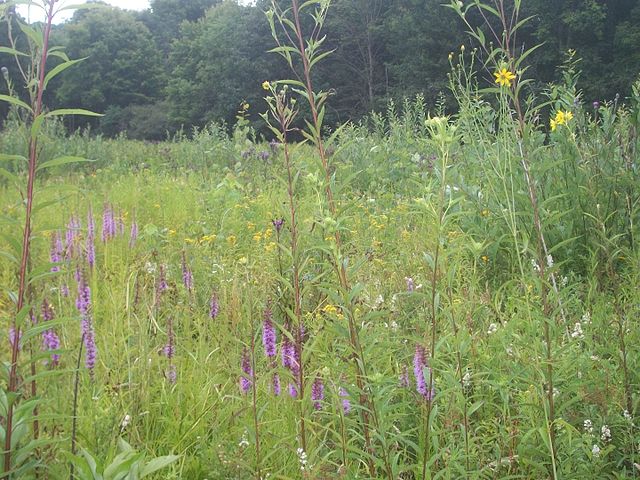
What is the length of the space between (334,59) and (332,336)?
33.1 meters

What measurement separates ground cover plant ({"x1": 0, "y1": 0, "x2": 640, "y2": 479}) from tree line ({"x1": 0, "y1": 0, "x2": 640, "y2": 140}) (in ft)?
49.9

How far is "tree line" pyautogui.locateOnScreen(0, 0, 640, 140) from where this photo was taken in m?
23.9

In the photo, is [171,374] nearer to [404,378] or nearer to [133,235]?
[404,378]

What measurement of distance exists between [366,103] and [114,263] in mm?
Answer: 29016

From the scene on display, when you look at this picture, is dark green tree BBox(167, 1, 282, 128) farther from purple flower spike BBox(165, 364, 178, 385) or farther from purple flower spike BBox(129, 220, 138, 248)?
purple flower spike BBox(165, 364, 178, 385)

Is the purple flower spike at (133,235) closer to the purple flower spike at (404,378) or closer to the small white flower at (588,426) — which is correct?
the purple flower spike at (404,378)

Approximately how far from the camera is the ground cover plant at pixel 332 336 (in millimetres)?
1374

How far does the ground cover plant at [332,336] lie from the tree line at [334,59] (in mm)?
15211

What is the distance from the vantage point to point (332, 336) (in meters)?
2.35

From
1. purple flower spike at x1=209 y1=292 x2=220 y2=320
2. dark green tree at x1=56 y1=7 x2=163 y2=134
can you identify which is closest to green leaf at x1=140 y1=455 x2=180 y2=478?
purple flower spike at x1=209 y1=292 x2=220 y2=320

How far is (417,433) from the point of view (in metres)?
1.84

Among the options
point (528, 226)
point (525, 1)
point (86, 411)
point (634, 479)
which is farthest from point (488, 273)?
point (525, 1)

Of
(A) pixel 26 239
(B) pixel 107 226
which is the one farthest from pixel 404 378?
(B) pixel 107 226

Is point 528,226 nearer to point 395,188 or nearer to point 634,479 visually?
point 634,479
